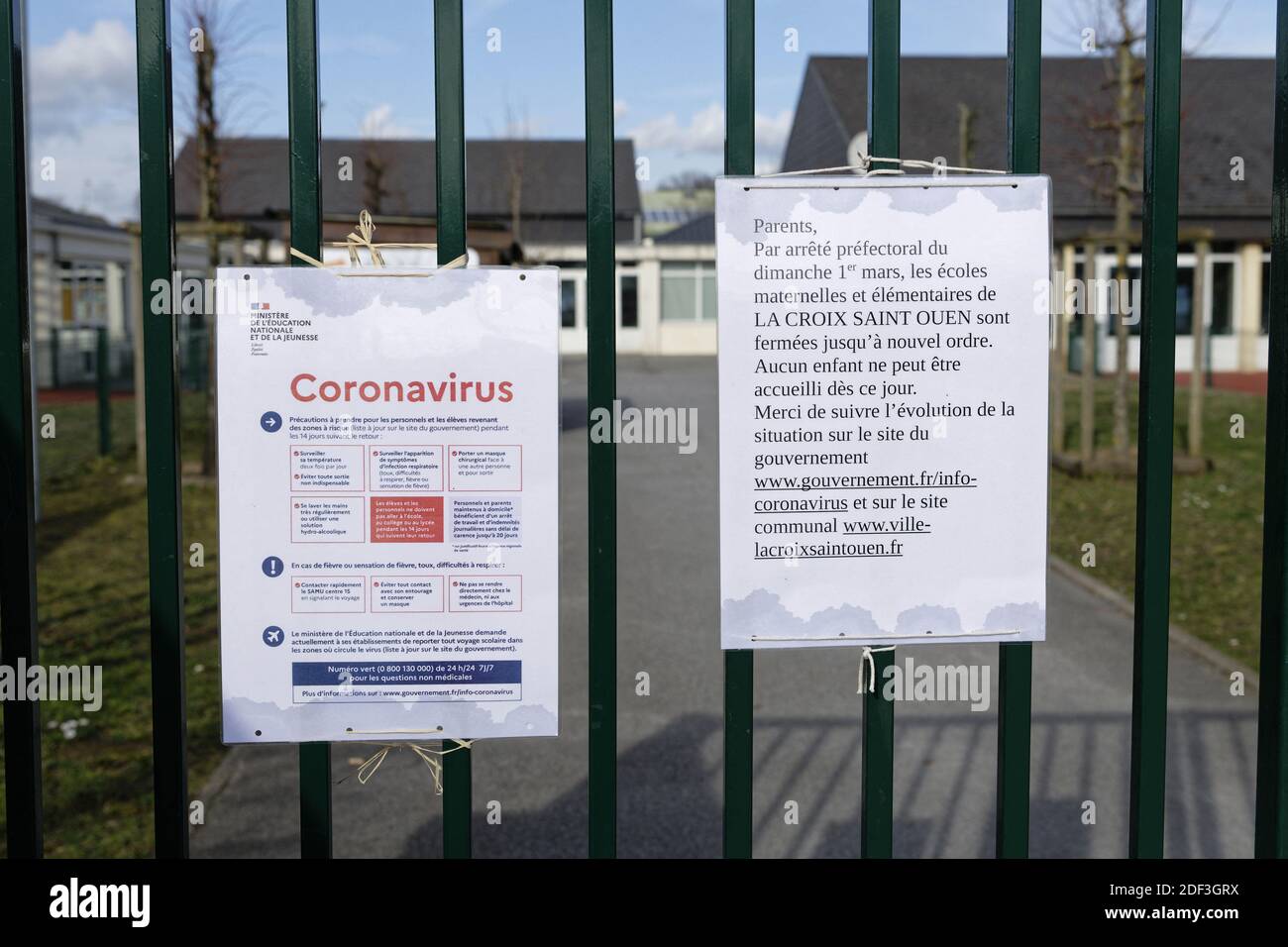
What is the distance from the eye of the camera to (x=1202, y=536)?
10570 millimetres

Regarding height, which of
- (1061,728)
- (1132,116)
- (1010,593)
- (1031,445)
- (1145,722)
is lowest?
(1061,728)

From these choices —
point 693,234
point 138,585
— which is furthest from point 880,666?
point 693,234

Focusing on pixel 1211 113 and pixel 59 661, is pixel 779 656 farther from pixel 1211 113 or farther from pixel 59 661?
pixel 1211 113

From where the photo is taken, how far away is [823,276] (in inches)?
85.4

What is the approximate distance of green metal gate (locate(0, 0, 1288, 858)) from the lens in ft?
7.05

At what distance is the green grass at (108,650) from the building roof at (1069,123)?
69.1 ft

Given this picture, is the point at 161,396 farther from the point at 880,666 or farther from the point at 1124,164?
the point at 1124,164

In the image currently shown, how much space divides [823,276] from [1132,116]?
13.4 m

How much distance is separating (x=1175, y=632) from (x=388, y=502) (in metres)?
6.45

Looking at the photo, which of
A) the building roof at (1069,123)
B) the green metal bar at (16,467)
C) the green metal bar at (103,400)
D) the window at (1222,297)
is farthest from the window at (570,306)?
the green metal bar at (16,467)

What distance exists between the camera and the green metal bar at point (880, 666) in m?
2.14

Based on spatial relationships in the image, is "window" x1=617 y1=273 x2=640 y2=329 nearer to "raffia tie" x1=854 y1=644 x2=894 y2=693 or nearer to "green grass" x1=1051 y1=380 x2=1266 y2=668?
"green grass" x1=1051 y1=380 x2=1266 y2=668
